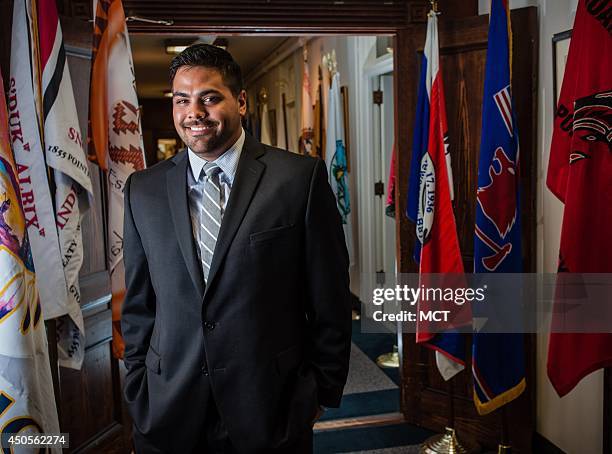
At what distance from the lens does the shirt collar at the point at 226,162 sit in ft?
4.91

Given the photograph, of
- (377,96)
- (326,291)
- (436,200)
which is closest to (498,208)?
(436,200)

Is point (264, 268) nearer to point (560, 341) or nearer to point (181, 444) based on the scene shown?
point (181, 444)

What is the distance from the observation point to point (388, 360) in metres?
4.15

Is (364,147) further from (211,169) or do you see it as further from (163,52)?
(163,52)

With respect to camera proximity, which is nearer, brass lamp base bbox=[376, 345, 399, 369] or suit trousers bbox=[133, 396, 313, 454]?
suit trousers bbox=[133, 396, 313, 454]

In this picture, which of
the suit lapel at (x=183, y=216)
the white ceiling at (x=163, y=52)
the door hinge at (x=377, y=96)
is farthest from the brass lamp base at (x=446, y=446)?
the white ceiling at (x=163, y=52)

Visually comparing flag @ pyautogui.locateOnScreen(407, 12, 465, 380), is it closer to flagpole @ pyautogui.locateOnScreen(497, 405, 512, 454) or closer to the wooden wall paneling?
flagpole @ pyautogui.locateOnScreen(497, 405, 512, 454)

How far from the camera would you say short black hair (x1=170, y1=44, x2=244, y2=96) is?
1414mm

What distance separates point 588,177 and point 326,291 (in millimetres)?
938

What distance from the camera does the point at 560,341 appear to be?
1992 mm

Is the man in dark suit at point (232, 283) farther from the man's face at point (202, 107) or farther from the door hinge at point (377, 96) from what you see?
the door hinge at point (377, 96)

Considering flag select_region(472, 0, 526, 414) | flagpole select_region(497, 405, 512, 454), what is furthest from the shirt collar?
flagpole select_region(497, 405, 512, 454)

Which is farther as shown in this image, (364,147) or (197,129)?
(364,147)

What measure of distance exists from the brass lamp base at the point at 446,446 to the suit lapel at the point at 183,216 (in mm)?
1736
